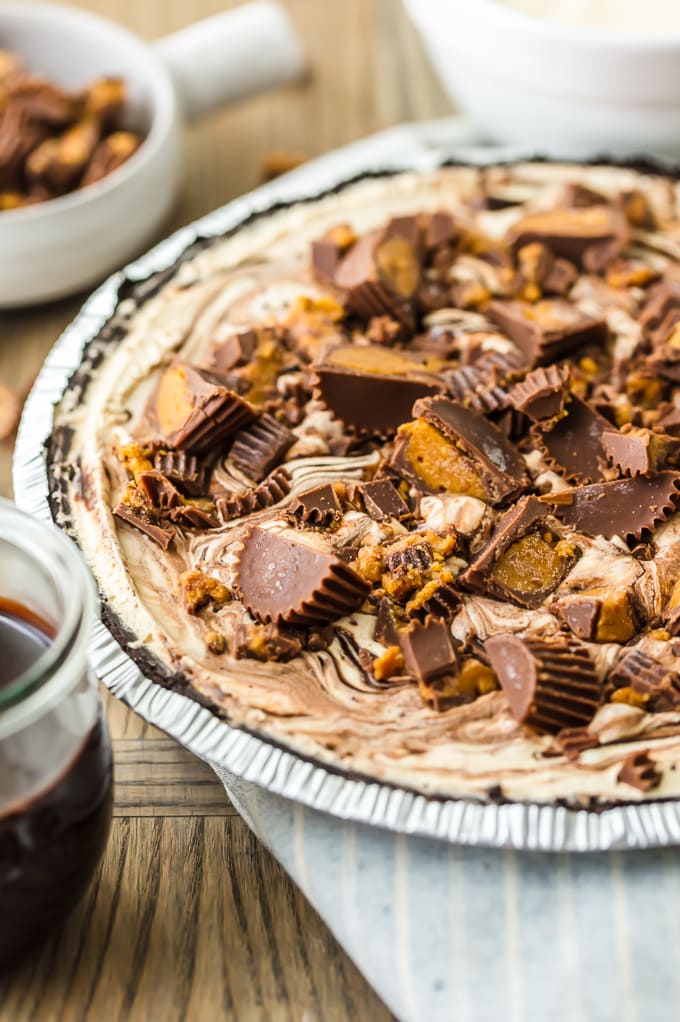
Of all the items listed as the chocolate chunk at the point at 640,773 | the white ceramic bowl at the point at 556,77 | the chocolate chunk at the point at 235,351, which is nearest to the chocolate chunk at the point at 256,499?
the chocolate chunk at the point at 235,351

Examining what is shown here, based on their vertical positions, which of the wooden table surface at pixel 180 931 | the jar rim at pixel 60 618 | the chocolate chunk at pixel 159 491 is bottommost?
the wooden table surface at pixel 180 931

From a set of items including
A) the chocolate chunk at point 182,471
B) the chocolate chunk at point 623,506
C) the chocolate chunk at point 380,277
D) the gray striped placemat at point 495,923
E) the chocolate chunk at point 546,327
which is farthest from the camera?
the chocolate chunk at point 380,277

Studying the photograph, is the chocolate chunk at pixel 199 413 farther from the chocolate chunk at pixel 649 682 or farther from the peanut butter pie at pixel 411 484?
the chocolate chunk at pixel 649 682

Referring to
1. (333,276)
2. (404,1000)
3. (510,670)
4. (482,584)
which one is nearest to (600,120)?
(333,276)

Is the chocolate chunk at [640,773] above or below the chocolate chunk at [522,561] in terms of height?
below

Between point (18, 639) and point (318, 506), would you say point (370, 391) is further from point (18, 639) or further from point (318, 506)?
point (18, 639)

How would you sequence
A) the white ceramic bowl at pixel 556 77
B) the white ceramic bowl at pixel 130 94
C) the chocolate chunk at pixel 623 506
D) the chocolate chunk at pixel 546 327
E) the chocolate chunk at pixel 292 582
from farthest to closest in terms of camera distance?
the white ceramic bowl at pixel 130 94 < the white ceramic bowl at pixel 556 77 < the chocolate chunk at pixel 546 327 < the chocolate chunk at pixel 623 506 < the chocolate chunk at pixel 292 582

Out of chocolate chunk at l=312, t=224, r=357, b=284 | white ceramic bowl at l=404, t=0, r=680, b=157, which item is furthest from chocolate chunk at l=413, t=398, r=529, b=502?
white ceramic bowl at l=404, t=0, r=680, b=157
